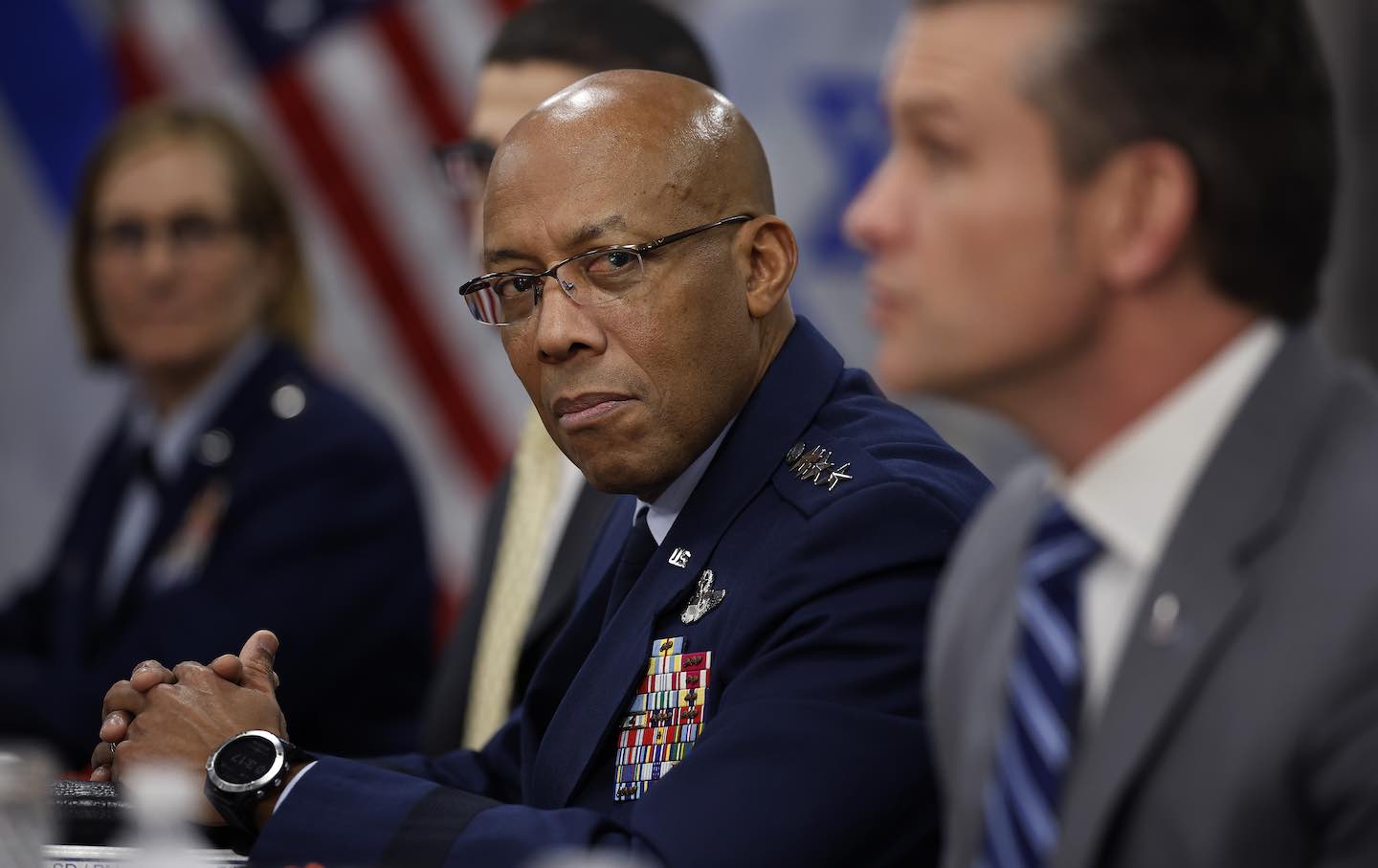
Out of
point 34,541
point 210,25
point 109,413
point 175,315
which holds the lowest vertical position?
point 34,541

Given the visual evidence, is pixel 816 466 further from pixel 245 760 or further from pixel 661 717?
pixel 245 760

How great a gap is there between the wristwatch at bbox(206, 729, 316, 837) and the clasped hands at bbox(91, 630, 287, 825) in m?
0.04

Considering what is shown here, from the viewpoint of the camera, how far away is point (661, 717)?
206 centimetres

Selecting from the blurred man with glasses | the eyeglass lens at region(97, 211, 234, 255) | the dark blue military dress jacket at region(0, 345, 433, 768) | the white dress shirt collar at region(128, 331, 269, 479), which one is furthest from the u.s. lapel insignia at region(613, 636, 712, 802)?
the eyeglass lens at region(97, 211, 234, 255)

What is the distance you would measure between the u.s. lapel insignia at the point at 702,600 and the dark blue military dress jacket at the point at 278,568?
1.32 m

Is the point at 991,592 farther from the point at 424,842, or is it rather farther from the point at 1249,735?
the point at 424,842

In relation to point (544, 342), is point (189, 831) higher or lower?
lower

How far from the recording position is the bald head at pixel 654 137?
2.12 m

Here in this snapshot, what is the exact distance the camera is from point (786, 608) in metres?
1.97

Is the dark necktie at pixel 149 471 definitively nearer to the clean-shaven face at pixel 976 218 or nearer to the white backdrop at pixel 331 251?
the white backdrop at pixel 331 251

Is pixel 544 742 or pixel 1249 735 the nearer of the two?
pixel 1249 735

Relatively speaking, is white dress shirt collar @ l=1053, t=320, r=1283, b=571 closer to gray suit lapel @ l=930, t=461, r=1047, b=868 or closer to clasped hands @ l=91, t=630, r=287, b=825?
gray suit lapel @ l=930, t=461, r=1047, b=868

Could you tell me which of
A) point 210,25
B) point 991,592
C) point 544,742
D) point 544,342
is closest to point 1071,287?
point 991,592

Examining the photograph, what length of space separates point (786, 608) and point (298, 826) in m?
0.57
